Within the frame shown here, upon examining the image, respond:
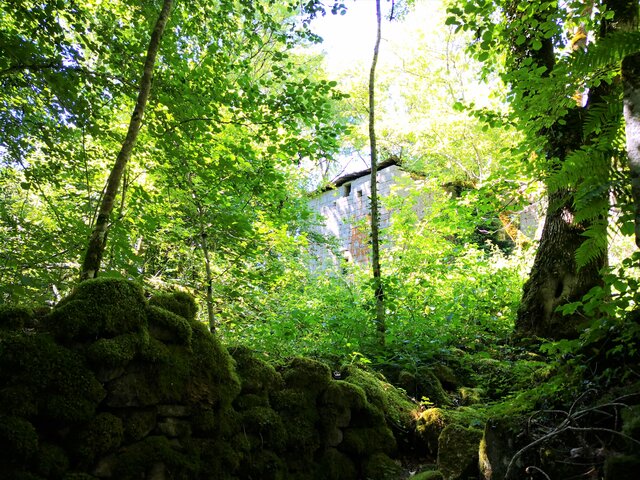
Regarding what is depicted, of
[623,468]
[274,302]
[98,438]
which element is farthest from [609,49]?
[274,302]

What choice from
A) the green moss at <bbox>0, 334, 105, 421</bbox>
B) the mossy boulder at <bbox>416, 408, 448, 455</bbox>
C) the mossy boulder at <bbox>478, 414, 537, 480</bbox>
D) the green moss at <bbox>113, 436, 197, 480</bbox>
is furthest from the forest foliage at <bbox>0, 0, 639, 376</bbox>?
the green moss at <bbox>113, 436, 197, 480</bbox>

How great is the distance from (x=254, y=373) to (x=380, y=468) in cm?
157

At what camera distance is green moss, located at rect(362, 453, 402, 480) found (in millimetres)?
3855

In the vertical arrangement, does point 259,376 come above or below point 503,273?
below

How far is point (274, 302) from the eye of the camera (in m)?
7.04

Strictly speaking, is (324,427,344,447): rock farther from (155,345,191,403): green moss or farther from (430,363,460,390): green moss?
(430,363,460,390): green moss

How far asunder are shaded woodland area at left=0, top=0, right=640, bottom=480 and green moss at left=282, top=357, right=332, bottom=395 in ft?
0.06

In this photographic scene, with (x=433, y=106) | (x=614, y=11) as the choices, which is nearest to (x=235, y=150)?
(x=614, y=11)

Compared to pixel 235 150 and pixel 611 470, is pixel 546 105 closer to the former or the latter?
pixel 611 470

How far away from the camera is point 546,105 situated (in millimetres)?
3074

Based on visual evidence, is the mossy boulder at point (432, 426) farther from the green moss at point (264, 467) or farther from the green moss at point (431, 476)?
the green moss at point (264, 467)

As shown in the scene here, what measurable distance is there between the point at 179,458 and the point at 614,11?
4359mm

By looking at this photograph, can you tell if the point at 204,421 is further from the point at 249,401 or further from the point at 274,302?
the point at 274,302

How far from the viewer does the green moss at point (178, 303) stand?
355 cm
